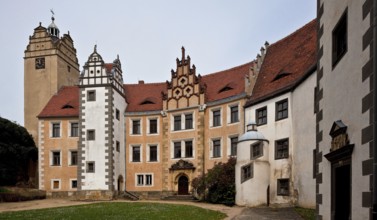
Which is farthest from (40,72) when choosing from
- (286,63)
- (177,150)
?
(286,63)

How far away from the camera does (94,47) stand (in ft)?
123

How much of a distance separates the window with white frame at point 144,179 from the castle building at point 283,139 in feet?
44.4

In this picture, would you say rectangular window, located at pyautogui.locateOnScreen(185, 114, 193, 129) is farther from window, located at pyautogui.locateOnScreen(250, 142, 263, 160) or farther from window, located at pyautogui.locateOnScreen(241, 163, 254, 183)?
window, located at pyautogui.locateOnScreen(241, 163, 254, 183)

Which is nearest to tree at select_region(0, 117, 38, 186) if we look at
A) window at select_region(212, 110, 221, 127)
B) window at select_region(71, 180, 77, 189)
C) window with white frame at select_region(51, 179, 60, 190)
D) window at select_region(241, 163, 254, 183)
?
window with white frame at select_region(51, 179, 60, 190)

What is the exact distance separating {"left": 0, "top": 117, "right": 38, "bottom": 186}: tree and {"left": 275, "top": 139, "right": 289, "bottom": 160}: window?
26.9m

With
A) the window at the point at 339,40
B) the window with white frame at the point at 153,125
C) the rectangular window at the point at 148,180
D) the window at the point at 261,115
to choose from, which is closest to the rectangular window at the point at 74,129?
the window with white frame at the point at 153,125

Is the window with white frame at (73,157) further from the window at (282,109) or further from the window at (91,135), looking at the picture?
the window at (282,109)

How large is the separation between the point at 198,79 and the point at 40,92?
63.2ft

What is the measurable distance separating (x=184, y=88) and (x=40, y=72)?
1821 centimetres

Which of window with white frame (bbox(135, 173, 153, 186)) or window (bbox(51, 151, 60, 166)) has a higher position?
window (bbox(51, 151, 60, 166))

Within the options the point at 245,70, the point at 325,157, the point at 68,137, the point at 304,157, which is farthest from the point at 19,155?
the point at 325,157

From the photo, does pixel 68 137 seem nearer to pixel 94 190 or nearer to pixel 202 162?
pixel 94 190

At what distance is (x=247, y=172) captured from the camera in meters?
24.9

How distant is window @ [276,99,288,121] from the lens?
2488 centimetres
